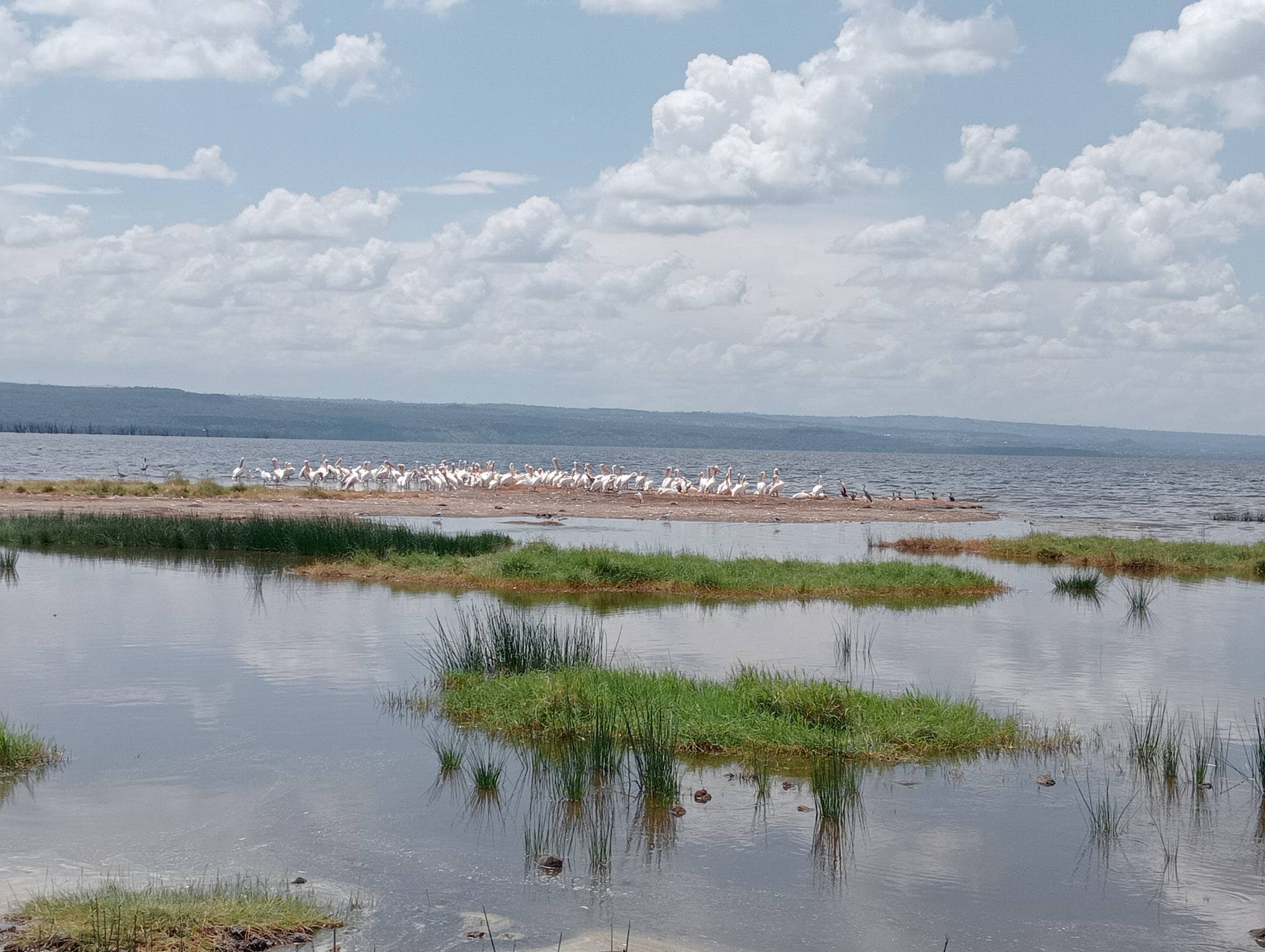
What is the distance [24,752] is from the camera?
432 inches

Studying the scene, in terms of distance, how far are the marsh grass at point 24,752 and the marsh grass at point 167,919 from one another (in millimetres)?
3307

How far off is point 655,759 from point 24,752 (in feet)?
17.0

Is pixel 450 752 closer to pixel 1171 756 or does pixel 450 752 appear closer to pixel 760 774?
pixel 760 774

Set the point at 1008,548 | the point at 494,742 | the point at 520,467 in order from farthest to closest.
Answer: the point at 520,467, the point at 1008,548, the point at 494,742

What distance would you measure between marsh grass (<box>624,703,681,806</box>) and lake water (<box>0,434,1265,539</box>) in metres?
36.1

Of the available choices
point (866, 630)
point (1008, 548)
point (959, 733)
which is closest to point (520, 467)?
point (1008, 548)

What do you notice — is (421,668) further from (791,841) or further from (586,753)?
(791,841)

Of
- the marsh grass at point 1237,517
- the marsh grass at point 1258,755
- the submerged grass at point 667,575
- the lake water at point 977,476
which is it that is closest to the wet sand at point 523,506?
the lake water at point 977,476

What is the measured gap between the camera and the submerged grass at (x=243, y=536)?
88.6 feet

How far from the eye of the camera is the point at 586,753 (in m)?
11.5

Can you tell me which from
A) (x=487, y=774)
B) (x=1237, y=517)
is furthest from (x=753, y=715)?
(x=1237, y=517)

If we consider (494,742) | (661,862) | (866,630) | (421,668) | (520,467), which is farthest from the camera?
(520,467)

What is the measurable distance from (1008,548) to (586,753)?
79.6 ft

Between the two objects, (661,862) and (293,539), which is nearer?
Answer: (661,862)
